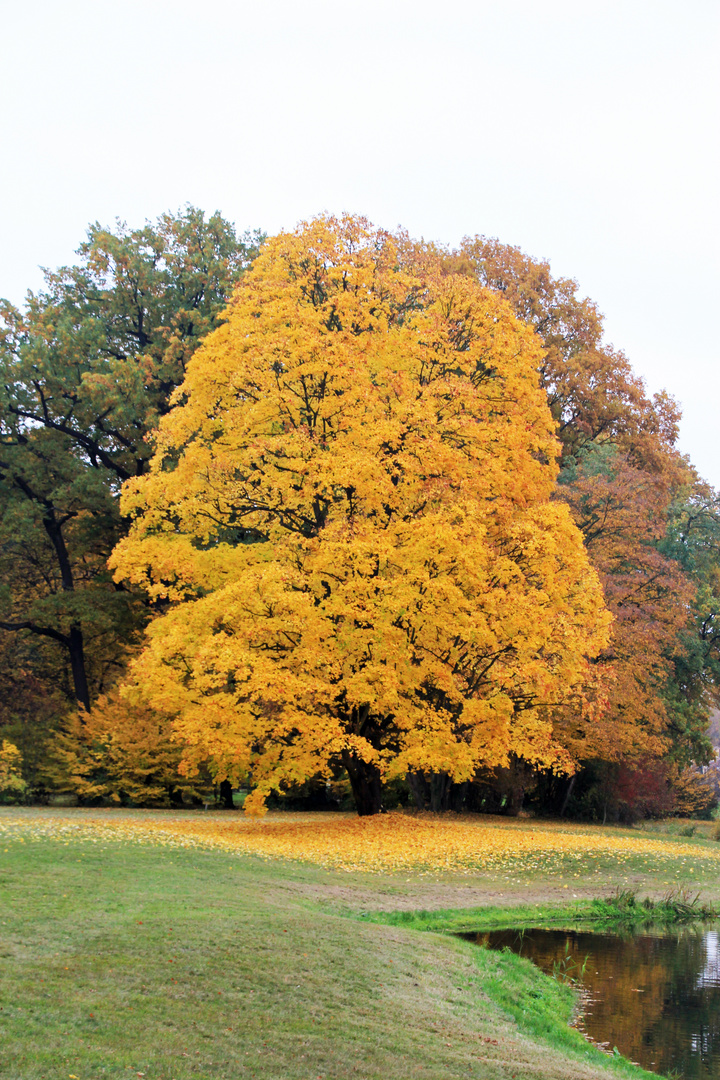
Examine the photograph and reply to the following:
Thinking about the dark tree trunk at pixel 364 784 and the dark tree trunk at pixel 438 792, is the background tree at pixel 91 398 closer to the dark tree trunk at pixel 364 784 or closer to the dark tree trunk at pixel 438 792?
the dark tree trunk at pixel 438 792

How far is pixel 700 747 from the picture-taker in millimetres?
33125

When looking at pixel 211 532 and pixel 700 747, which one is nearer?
pixel 211 532

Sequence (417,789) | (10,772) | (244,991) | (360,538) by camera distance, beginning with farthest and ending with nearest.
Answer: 1. (417,789)
2. (10,772)
3. (360,538)
4. (244,991)

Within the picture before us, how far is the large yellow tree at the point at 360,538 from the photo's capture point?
64.0 feet

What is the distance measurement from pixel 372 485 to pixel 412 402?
84.8 inches

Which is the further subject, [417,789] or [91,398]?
[91,398]

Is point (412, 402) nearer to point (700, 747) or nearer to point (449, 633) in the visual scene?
point (449, 633)

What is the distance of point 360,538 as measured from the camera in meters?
20.2

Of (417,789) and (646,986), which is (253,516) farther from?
(646,986)

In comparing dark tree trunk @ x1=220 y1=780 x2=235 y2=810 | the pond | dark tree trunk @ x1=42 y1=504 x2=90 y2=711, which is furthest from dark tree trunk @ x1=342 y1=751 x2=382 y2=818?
dark tree trunk @ x1=42 y1=504 x2=90 y2=711

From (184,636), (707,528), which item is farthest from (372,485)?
(707,528)

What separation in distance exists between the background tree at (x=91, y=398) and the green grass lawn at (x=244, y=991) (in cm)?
2138

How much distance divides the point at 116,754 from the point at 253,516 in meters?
10.1

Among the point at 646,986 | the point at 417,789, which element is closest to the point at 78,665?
the point at 417,789
